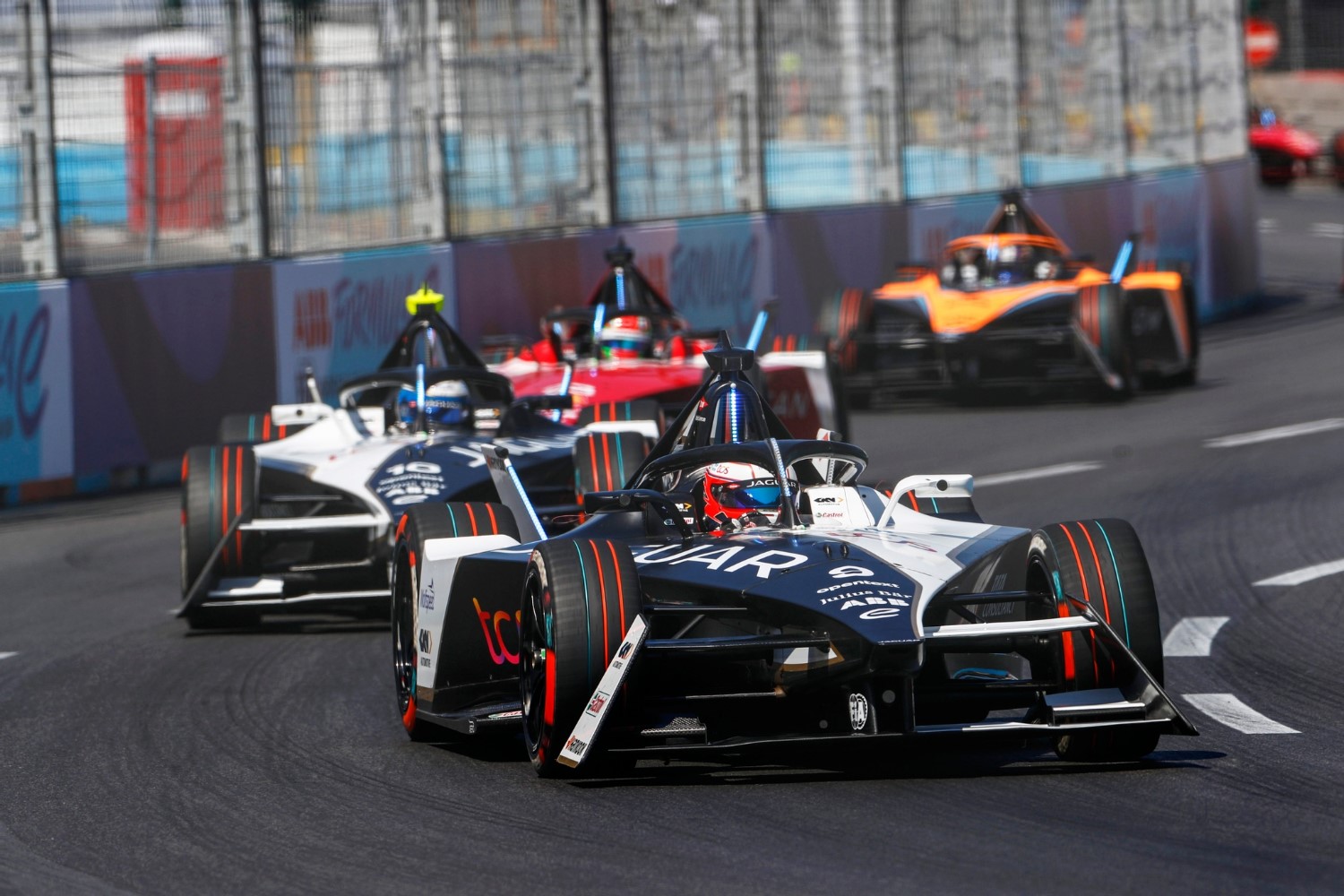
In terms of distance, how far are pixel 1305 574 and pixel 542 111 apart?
1049 cm

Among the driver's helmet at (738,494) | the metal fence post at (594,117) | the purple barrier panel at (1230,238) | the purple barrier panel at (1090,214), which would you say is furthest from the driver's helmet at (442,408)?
the purple barrier panel at (1230,238)

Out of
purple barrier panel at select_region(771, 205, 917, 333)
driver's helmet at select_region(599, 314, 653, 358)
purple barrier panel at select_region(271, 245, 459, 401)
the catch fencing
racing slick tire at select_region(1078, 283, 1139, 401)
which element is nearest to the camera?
the catch fencing

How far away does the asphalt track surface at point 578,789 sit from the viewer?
562 centimetres

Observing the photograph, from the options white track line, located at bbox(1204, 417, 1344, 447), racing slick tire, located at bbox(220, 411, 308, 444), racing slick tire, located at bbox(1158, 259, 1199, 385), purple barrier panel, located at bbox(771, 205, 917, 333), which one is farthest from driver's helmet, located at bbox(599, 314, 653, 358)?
racing slick tire, located at bbox(1158, 259, 1199, 385)

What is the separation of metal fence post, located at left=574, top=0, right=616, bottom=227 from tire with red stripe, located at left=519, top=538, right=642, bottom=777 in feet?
44.9

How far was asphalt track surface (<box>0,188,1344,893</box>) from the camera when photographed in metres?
5.62

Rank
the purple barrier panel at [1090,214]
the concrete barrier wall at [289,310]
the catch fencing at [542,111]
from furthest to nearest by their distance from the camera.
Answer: the purple barrier panel at [1090,214] < the catch fencing at [542,111] < the concrete barrier wall at [289,310]

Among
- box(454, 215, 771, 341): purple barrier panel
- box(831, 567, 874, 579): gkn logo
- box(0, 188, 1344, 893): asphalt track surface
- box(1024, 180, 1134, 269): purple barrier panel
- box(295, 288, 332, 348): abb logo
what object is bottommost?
box(0, 188, 1344, 893): asphalt track surface

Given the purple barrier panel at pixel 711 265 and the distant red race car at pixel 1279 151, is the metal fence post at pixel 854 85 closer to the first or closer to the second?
the purple barrier panel at pixel 711 265

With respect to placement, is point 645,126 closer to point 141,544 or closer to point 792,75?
point 792,75

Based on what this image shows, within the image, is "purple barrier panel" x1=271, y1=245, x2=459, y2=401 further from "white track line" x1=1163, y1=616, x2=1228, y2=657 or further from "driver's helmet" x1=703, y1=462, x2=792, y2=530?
"driver's helmet" x1=703, y1=462, x2=792, y2=530

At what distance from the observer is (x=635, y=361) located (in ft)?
51.3

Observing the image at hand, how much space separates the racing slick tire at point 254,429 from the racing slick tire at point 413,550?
4.24 metres

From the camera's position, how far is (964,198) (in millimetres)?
23500
